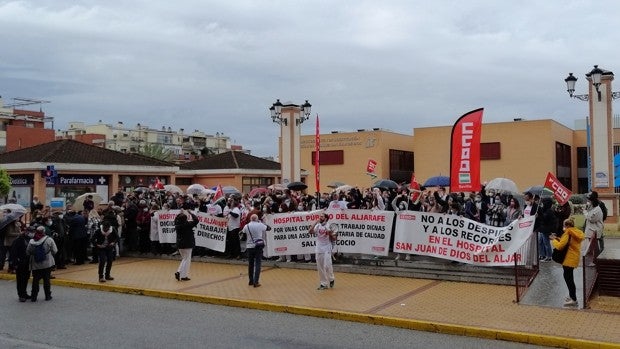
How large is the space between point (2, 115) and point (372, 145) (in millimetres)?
47299

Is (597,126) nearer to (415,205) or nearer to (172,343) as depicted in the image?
(415,205)

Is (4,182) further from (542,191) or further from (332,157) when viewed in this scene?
(332,157)

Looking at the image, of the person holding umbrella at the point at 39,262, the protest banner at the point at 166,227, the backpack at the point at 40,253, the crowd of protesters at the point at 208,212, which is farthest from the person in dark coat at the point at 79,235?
the backpack at the point at 40,253

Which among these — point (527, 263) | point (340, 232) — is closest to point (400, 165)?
point (340, 232)

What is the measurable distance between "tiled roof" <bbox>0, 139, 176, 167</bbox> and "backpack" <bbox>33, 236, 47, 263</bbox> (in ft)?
77.3

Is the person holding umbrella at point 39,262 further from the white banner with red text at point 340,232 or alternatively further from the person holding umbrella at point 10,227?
the white banner with red text at point 340,232

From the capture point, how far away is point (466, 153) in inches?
569

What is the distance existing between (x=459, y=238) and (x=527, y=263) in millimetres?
1614

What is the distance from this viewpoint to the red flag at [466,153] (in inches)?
563

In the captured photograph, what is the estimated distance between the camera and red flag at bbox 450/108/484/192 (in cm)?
1429

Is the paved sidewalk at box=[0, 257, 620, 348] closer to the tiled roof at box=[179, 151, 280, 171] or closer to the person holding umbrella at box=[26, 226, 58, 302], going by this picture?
the person holding umbrella at box=[26, 226, 58, 302]

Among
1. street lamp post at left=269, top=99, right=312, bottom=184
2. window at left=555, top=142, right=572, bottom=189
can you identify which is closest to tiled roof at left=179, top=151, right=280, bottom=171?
street lamp post at left=269, top=99, right=312, bottom=184

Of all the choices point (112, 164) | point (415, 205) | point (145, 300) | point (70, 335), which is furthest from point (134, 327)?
point (112, 164)

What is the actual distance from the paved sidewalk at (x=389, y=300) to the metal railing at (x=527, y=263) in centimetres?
33
